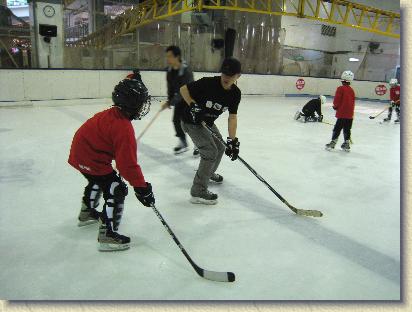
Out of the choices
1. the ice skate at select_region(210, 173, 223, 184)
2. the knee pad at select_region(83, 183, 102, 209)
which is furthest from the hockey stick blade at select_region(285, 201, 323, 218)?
the knee pad at select_region(83, 183, 102, 209)

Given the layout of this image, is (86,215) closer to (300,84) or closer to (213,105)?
(213,105)

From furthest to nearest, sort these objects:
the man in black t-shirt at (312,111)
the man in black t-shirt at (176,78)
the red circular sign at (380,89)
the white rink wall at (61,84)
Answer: the red circular sign at (380,89) < the white rink wall at (61,84) < the man in black t-shirt at (312,111) < the man in black t-shirt at (176,78)

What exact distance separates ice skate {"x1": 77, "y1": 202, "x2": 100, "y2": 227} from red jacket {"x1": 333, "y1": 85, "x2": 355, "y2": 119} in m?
3.55

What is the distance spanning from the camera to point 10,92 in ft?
24.1

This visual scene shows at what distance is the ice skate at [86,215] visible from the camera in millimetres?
2311

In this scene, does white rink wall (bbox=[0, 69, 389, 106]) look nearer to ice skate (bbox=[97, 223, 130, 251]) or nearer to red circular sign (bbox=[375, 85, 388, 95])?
red circular sign (bbox=[375, 85, 388, 95])

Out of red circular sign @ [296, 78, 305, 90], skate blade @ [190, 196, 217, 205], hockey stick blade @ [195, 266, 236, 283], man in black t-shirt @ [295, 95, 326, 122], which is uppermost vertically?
red circular sign @ [296, 78, 305, 90]

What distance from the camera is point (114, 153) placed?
1928 millimetres

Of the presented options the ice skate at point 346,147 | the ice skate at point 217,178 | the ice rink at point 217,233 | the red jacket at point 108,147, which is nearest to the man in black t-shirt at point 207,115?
the ice rink at point 217,233

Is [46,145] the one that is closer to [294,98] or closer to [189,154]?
[189,154]

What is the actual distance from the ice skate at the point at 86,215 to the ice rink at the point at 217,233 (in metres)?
0.06

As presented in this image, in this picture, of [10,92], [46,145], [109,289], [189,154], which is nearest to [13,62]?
[10,92]

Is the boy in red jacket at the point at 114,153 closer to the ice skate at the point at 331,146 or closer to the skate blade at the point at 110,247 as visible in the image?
the skate blade at the point at 110,247

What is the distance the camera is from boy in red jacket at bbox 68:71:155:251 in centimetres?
178
